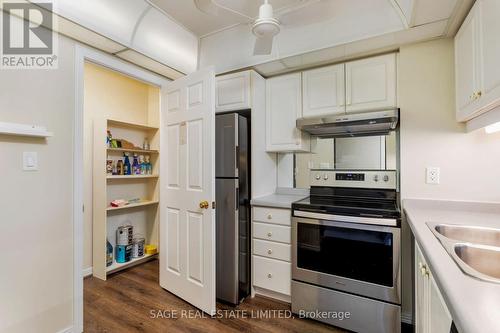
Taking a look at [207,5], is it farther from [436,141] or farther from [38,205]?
[436,141]

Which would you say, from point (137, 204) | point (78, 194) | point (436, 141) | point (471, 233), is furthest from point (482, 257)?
point (137, 204)

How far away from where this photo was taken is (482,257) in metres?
1.00

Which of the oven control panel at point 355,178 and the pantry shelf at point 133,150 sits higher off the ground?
the pantry shelf at point 133,150

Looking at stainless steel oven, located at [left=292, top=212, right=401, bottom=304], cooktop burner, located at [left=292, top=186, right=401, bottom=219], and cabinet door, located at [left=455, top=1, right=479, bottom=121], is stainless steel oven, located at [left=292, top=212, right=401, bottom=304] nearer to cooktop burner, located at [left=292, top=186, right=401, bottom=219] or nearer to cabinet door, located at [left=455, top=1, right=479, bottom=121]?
cooktop burner, located at [left=292, top=186, right=401, bottom=219]

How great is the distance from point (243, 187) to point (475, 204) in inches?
67.4

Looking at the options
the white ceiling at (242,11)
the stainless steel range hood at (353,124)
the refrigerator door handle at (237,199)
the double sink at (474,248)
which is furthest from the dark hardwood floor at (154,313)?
the white ceiling at (242,11)

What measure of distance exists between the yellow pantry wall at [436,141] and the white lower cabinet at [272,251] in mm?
900

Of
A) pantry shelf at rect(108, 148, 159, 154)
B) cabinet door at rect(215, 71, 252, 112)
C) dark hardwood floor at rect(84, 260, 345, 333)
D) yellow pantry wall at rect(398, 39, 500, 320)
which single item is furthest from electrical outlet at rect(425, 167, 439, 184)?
pantry shelf at rect(108, 148, 159, 154)

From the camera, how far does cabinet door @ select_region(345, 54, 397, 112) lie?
1969 millimetres

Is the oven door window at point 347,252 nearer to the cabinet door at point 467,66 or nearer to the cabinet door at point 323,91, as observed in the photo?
the cabinet door at point 467,66

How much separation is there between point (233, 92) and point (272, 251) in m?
1.55

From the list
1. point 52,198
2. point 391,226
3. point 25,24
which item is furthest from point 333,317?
point 25,24

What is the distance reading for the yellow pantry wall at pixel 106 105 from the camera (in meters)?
2.77

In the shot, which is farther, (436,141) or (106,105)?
(106,105)
